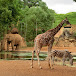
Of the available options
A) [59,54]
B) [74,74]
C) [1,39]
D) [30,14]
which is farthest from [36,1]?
[74,74]

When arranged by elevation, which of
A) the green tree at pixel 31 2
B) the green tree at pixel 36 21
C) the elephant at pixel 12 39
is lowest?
the elephant at pixel 12 39

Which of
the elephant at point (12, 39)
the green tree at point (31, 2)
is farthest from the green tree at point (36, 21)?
the green tree at point (31, 2)

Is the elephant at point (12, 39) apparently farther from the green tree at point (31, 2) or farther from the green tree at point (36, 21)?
the green tree at point (31, 2)

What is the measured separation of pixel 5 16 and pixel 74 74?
58.8 ft

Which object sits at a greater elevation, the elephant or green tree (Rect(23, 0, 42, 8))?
green tree (Rect(23, 0, 42, 8))

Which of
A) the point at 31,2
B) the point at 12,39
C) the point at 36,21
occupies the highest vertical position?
the point at 31,2

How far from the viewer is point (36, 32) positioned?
41.7 m

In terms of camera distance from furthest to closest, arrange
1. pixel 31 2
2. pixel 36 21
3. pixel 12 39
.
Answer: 1. pixel 31 2
2. pixel 36 21
3. pixel 12 39

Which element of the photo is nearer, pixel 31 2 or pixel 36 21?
pixel 36 21

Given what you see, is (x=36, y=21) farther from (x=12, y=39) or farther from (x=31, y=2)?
(x=31, y=2)

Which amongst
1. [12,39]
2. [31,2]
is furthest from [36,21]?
[31,2]

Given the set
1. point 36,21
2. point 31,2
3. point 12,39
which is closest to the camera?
point 12,39

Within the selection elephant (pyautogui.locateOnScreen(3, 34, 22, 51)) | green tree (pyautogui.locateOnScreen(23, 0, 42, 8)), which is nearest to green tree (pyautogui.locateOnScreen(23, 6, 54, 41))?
elephant (pyautogui.locateOnScreen(3, 34, 22, 51))

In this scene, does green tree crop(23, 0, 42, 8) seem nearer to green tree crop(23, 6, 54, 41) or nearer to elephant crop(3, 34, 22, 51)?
green tree crop(23, 6, 54, 41)
